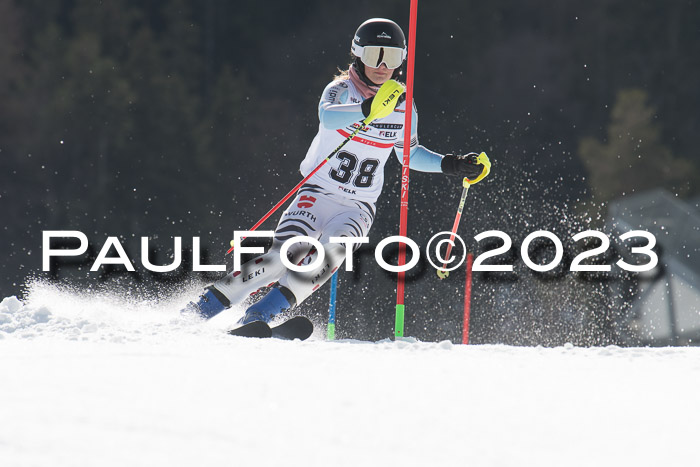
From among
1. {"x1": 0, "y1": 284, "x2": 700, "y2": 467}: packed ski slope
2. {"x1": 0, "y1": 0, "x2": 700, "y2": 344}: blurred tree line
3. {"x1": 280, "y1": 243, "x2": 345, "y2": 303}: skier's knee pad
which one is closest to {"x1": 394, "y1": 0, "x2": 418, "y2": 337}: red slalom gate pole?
{"x1": 280, "y1": 243, "x2": 345, "y2": 303}: skier's knee pad

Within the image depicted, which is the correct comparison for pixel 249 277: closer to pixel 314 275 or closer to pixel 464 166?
pixel 314 275

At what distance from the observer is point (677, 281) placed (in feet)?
31.2

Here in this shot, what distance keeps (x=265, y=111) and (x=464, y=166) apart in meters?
16.8

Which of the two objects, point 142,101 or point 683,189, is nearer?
point 683,189

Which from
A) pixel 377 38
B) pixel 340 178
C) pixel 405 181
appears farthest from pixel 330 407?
pixel 377 38

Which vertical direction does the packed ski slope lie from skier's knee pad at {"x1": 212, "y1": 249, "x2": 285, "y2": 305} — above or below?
below

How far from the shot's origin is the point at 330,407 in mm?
1896

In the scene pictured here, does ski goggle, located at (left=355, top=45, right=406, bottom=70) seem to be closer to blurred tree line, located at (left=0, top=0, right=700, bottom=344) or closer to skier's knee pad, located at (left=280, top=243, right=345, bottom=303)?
skier's knee pad, located at (left=280, top=243, right=345, bottom=303)

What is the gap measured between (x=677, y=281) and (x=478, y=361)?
24.9ft

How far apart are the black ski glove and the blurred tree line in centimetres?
1128

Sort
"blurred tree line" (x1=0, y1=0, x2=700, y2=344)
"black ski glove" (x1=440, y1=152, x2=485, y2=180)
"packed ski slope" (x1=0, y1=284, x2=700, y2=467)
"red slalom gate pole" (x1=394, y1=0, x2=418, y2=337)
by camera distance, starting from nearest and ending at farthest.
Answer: "packed ski slope" (x1=0, y1=284, x2=700, y2=467) < "red slalom gate pole" (x1=394, y1=0, x2=418, y2=337) < "black ski glove" (x1=440, y1=152, x2=485, y2=180) < "blurred tree line" (x1=0, y1=0, x2=700, y2=344)

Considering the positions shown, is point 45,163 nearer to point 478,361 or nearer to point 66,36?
point 66,36

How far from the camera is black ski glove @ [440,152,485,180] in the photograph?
4.07 meters

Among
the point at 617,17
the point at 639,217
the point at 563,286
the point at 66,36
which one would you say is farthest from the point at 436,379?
the point at 617,17
